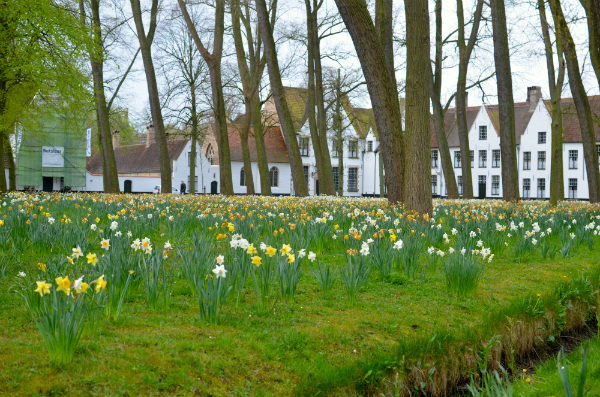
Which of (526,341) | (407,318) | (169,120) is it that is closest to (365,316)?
(407,318)

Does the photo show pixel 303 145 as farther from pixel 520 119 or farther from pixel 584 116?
pixel 584 116

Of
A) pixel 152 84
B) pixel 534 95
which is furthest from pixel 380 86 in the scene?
pixel 534 95

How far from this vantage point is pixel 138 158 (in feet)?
181

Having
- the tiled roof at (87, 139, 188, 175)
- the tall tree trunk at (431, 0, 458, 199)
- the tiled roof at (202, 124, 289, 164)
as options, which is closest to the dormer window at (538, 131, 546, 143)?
the tiled roof at (202, 124, 289, 164)

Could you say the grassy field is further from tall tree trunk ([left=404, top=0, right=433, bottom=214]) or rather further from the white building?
the white building

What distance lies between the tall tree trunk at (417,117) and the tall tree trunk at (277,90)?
315 inches

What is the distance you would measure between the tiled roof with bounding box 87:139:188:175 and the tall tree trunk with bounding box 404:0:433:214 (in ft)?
139

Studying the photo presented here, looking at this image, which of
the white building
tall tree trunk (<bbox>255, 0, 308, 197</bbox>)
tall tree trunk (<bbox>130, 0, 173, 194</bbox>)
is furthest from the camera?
→ the white building

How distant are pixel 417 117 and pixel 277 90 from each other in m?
8.86

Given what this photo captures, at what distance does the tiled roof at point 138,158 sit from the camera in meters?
50.9

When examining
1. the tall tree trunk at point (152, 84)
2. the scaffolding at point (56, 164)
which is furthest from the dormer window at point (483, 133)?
the tall tree trunk at point (152, 84)

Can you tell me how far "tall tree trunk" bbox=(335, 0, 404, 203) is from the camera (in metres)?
9.13

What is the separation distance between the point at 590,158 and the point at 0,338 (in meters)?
17.8

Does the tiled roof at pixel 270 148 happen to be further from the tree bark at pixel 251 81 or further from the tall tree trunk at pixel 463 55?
the tall tree trunk at pixel 463 55
